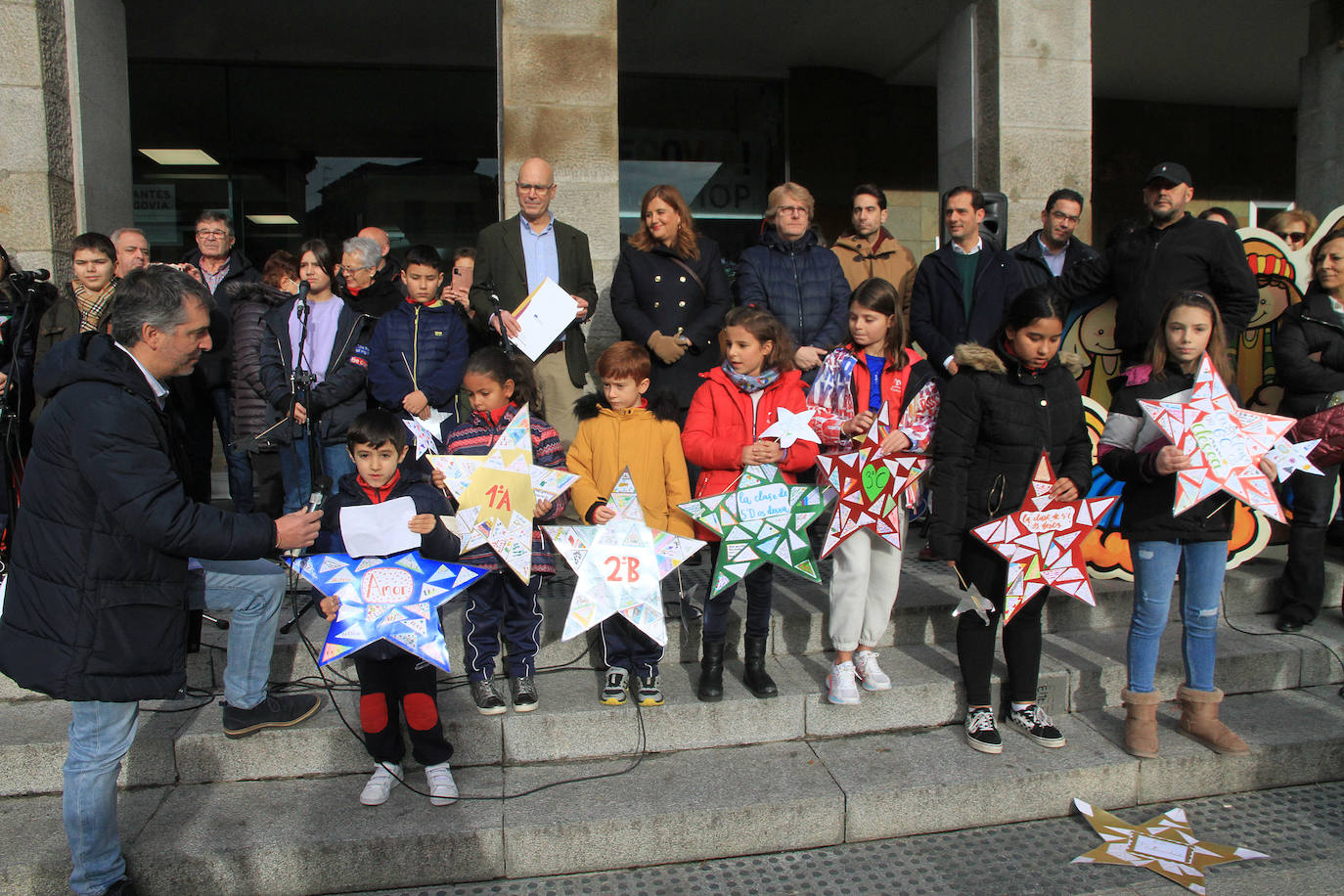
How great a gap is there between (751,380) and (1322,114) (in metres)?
7.91

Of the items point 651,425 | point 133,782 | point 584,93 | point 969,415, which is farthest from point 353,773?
point 584,93

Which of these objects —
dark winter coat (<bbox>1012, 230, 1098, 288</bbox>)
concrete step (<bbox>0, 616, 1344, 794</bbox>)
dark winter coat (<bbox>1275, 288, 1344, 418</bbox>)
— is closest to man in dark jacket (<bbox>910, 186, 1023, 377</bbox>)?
dark winter coat (<bbox>1012, 230, 1098, 288</bbox>)

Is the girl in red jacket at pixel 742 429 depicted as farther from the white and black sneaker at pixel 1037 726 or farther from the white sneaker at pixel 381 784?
the white sneaker at pixel 381 784

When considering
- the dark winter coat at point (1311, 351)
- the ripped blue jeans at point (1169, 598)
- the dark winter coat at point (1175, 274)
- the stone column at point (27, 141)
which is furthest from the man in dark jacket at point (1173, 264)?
the stone column at point (27, 141)

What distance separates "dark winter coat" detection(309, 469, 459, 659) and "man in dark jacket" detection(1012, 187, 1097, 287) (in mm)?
3893

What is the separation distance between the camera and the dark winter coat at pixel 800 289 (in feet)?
16.4

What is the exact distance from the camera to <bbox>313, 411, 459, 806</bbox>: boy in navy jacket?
3.49m

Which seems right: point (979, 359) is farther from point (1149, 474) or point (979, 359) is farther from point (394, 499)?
point (394, 499)

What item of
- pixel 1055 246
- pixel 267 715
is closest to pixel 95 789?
pixel 267 715

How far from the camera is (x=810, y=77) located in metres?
11.0

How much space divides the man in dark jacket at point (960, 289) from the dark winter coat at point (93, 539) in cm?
380

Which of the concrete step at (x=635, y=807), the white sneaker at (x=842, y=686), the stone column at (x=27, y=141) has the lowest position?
the concrete step at (x=635, y=807)

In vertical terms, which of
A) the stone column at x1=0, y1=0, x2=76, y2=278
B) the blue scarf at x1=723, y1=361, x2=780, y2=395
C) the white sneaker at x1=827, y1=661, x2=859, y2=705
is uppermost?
the stone column at x1=0, y1=0, x2=76, y2=278

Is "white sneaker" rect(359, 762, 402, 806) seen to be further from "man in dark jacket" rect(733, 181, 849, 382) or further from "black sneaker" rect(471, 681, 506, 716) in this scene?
"man in dark jacket" rect(733, 181, 849, 382)
